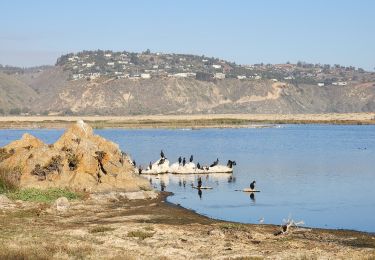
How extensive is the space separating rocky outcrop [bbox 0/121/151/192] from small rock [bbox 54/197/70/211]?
6407 mm

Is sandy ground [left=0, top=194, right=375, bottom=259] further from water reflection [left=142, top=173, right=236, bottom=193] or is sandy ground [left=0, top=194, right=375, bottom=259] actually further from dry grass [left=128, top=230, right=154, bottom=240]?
water reflection [left=142, top=173, right=236, bottom=193]

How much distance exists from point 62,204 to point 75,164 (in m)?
8.94

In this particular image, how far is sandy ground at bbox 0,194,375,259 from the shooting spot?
25.8 m

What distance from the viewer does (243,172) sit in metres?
69.2

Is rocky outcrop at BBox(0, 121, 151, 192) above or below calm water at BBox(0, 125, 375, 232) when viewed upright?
above

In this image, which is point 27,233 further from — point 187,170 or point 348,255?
point 187,170

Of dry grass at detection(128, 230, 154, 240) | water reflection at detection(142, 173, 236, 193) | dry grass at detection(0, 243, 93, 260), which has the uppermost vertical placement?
dry grass at detection(0, 243, 93, 260)

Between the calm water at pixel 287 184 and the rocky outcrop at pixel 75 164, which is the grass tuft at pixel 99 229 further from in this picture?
the rocky outcrop at pixel 75 164

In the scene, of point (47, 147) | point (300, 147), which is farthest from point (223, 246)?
point (300, 147)

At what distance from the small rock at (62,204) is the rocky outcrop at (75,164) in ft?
21.0

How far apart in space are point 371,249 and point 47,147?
89.2 feet

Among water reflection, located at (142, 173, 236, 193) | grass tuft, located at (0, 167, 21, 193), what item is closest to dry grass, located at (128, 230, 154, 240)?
grass tuft, located at (0, 167, 21, 193)

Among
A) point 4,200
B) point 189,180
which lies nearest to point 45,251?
point 4,200

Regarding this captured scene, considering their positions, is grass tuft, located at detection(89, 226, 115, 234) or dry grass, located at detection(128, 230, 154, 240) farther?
grass tuft, located at detection(89, 226, 115, 234)
